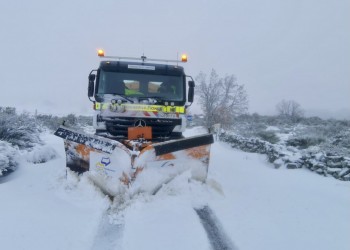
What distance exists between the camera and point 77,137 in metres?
5.92

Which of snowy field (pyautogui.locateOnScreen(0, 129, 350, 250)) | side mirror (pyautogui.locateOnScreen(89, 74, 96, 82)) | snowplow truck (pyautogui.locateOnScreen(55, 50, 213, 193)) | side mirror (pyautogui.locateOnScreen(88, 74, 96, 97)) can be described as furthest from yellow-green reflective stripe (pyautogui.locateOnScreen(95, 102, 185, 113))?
snowy field (pyautogui.locateOnScreen(0, 129, 350, 250))

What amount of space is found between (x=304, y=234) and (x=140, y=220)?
2.33m

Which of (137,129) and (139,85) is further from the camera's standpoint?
A: (139,85)

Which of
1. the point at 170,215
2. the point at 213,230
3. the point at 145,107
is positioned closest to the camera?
the point at 213,230

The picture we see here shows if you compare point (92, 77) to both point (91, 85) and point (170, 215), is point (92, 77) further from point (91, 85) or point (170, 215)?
point (170, 215)

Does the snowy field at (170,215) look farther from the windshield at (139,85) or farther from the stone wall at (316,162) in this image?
the windshield at (139,85)

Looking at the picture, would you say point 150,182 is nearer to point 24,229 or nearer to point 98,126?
point 24,229

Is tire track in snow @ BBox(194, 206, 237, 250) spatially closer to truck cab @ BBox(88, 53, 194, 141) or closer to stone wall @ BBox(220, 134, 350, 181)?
truck cab @ BBox(88, 53, 194, 141)

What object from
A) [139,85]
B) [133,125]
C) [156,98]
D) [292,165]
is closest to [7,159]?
[133,125]

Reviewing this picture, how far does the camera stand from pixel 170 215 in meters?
4.70

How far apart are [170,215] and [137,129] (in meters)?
2.41

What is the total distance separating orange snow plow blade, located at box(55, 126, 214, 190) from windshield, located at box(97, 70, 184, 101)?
156 cm

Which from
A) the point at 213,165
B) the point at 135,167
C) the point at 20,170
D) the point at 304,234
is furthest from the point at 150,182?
the point at 213,165

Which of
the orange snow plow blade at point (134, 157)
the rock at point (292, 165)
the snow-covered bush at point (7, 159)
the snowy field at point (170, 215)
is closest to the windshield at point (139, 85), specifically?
the orange snow plow blade at point (134, 157)
